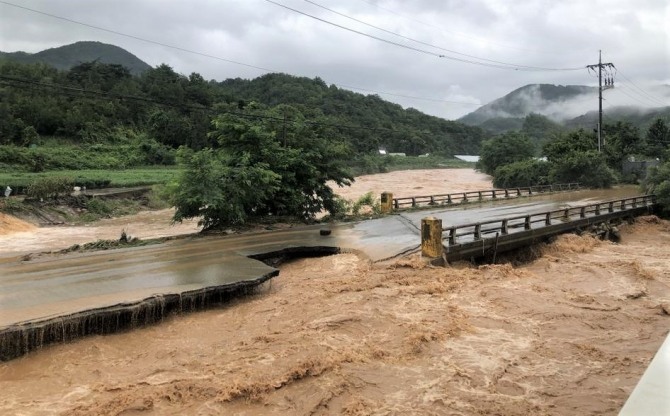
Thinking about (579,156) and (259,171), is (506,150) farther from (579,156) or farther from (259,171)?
(259,171)

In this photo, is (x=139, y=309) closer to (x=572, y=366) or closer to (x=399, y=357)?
(x=399, y=357)

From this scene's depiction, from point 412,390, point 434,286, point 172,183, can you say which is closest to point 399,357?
point 412,390

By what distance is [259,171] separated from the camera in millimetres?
18922

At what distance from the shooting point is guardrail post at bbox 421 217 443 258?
14062mm

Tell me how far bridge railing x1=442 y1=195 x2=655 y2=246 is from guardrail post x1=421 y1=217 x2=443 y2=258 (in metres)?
0.37

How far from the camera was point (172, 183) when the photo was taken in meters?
17.8

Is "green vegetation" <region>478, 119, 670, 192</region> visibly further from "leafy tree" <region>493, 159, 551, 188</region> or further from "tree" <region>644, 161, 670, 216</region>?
"tree" <region>644, 161, 670, 216</region>

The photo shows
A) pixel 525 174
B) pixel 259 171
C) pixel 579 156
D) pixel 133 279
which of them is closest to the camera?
pixel 133 279

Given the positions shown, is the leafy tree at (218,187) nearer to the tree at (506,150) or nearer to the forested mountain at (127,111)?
the forested mountain at (127,111)

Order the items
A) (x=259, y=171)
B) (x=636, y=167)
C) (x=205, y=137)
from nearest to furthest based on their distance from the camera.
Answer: (x=259, y=171), (x=636, y=167), (x=205, y=137)

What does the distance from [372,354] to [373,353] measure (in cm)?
4

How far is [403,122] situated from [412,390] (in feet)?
417

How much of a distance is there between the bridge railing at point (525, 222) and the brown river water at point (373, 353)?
186 cm

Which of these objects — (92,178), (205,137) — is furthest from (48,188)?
(205,137)
